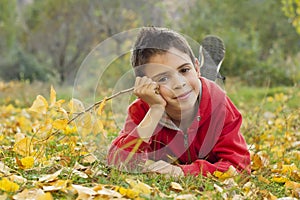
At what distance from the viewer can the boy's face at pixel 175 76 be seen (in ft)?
8.16

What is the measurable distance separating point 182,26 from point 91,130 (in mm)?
9321

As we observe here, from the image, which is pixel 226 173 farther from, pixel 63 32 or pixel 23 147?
pixel 63 32

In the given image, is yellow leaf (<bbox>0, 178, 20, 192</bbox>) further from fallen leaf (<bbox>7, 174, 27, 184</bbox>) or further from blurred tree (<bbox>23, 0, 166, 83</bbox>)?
blurred tree (<bbox>23, 0, 166, 83</bbox>)

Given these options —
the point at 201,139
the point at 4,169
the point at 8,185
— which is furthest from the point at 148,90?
the point at 8,185

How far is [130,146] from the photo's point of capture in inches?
105

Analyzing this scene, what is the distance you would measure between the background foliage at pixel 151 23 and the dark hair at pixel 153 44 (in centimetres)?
428

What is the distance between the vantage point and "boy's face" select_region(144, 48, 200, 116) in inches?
97.9

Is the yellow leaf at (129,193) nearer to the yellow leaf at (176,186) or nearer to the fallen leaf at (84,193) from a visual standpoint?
the fallen leaf at (84,193)

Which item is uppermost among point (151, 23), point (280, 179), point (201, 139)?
point (201, 139)

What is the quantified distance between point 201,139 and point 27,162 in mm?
952

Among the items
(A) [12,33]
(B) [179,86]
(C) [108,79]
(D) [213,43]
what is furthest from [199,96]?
(A) [12,33]

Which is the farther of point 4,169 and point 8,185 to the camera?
point 4,169

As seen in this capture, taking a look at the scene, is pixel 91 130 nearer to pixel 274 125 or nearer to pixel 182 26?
pixel 274 125

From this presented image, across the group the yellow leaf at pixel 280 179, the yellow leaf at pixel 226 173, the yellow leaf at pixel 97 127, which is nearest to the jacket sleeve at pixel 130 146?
the yellow leaf at pixel 97 127
